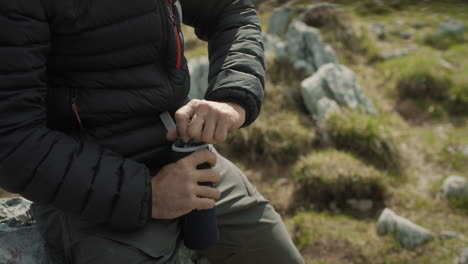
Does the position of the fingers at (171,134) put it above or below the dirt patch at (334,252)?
above

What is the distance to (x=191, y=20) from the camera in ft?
9.06

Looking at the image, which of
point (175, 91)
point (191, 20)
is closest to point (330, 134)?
point (191, 20)

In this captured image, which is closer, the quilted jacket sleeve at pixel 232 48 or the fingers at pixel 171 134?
the fingers at pixel 171 134

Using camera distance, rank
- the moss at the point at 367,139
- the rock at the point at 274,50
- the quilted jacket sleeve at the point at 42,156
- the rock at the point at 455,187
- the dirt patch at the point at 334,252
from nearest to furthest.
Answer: the quilted jacket sleeve at the point at 42,156, the dirt patch at the point at 334,252, the rock at the point at 455,187, the moss at the point at 367,139, the rock at the point at 274,50

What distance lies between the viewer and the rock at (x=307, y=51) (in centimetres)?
824

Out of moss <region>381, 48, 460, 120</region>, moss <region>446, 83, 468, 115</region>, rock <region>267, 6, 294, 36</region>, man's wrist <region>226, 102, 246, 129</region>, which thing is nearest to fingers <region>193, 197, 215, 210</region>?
man's wrist <region>226, 102, 246, 129</region>

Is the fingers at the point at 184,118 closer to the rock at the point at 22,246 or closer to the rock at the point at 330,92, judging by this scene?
the rock at the point at 22,246

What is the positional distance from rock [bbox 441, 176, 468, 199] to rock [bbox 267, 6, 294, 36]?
7.31 m

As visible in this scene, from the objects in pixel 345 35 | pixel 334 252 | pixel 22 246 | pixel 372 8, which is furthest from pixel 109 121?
pixel 372 8

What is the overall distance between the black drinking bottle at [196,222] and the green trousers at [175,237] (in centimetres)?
8

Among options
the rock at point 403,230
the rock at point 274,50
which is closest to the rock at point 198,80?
the rock at point 274,50

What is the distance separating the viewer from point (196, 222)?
6.95 feet

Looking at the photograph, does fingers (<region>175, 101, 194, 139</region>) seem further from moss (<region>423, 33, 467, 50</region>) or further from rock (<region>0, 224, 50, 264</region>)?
moss (<region>423, 33, 467, 50</region>)

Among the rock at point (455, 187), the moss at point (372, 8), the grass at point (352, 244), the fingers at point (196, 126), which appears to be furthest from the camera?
the moss at point (372, 8)
